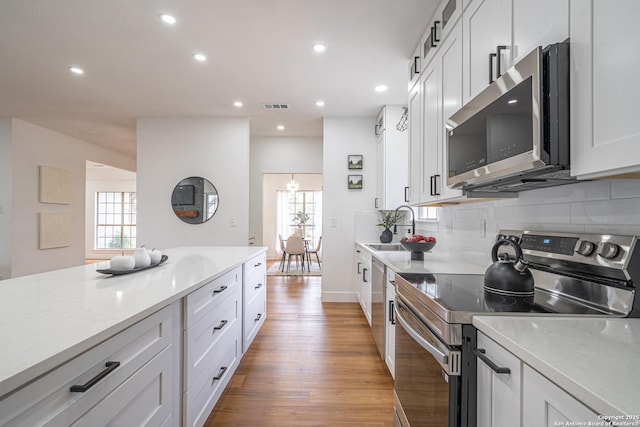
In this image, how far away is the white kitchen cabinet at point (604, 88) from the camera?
0.73 m

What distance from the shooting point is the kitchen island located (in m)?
0.68

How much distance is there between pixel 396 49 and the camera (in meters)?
2.62

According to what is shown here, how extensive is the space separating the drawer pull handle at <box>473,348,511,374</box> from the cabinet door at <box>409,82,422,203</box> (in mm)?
1638

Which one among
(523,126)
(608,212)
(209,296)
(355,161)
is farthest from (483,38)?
(355,161)

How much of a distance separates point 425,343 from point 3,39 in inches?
149

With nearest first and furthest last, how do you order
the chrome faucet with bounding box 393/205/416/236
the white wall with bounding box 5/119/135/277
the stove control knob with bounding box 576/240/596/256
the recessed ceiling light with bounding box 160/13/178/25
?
the stove control knob with bounding box 576/240/596/256, the recessed ceiling light with bounding box 160/13/178/25, the chrome faucet with bounding box 393/205/416/236, the white wall with bounding box 5/119/135/277

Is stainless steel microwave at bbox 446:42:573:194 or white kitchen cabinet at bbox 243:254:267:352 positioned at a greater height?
stainless steel microwave at bbox 446:42:573:194

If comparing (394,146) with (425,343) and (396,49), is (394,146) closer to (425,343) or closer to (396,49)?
(396,49)

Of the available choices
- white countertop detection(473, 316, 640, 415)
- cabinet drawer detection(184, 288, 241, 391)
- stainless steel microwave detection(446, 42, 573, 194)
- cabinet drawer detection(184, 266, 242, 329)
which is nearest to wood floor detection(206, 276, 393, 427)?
cabinet drawer detection(184, 288, 241, 391)

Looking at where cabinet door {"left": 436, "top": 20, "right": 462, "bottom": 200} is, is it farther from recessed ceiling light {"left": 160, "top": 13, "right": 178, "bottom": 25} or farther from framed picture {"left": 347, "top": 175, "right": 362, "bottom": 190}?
framed picture {"left": 347, "top": 175, "right": 362, "bottom": 190}

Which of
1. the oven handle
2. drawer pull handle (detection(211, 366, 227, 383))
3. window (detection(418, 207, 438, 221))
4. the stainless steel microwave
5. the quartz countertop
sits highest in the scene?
the stainless steel microwave

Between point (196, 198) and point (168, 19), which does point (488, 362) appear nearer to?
point (168, 19)

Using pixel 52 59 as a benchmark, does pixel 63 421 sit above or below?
below

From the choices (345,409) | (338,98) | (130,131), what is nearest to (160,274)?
(345,409)
